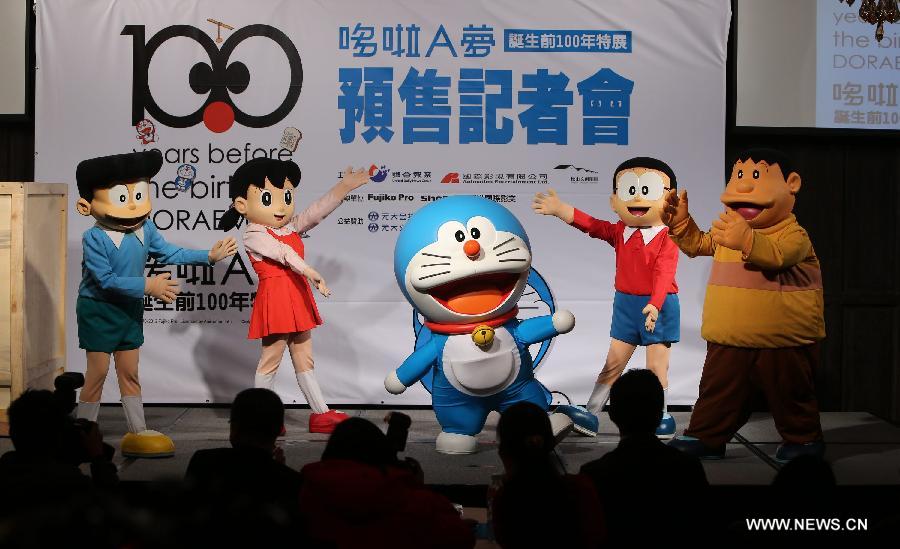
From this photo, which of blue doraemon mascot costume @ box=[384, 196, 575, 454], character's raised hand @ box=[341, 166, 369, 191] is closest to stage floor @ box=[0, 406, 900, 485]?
blue doraemon mascot costume @ box=[384, 196, 575, 454]

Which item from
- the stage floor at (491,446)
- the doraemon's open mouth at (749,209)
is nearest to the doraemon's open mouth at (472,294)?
the stage floor at (491,446)

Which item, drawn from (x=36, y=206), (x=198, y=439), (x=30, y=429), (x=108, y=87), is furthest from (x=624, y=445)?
(x=108, y=87)

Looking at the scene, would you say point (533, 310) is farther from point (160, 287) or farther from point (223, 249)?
point (160, 287)

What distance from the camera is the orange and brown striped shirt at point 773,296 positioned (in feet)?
17.0

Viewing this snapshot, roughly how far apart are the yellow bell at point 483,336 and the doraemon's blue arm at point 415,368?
0.25 metres

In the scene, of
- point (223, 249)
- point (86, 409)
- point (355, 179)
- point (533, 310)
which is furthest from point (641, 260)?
point (86, 409)

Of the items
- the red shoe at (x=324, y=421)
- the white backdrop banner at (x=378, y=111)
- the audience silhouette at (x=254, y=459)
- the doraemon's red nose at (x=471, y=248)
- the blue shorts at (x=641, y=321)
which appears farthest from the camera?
the white backdrop banner at (x=378, y=111)

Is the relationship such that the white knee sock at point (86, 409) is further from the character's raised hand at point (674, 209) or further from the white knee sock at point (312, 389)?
the character's raised hand at point (674, 209)

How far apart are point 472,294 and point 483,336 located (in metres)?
0.22

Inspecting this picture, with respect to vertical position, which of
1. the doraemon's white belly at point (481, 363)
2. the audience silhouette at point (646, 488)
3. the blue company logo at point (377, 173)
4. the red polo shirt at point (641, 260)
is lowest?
the audience silhouette at point (646, 488)

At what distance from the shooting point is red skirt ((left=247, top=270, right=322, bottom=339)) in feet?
19.4

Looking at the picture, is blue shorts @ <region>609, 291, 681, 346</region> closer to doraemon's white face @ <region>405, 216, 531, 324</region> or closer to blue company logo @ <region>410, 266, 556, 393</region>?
blue company logo @ <region>410, 266, 556, 393</region>

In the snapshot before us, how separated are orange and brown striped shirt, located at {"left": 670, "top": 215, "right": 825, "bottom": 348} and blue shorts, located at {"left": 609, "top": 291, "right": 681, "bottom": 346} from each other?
2.05 feet

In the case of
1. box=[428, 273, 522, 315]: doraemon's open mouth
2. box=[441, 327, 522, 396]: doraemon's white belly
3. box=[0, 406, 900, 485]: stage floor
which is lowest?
box=[0, 406, 900, 485]: stage floor
